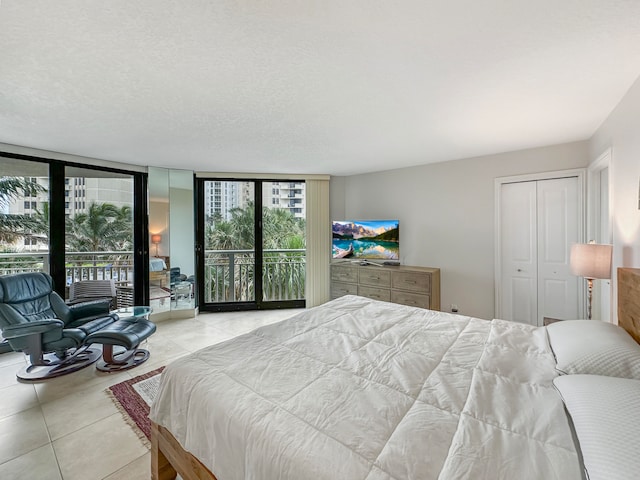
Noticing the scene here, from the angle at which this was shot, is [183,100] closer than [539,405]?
No

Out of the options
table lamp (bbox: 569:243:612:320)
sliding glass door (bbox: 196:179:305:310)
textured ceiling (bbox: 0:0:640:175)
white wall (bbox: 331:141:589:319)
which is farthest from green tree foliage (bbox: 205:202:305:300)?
table lamp (bbox: 569:243:612:320)

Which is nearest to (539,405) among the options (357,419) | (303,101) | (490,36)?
(357,419)

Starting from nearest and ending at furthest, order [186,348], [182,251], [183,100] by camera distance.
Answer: [183,100] < [186,348] < [182,251]

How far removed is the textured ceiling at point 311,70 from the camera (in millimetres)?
1255

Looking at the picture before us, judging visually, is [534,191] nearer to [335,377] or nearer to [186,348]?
[335,377]

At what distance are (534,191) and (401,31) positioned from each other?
10.2 feet

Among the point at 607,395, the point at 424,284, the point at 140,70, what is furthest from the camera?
the point at 424,284

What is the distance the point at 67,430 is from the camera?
6.27ft

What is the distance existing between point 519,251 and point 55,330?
17.1ft

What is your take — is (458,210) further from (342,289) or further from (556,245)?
(342,289)

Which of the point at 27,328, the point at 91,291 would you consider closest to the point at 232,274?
the point at 91,291

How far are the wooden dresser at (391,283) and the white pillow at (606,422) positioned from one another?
104 inches

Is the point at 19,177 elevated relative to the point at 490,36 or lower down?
lower down

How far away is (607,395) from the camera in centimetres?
94
